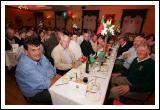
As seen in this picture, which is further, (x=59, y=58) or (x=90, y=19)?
(x=90, y=19)

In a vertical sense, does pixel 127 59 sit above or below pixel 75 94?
above

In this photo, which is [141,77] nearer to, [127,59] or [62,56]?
[127,59]

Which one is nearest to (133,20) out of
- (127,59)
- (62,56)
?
(127,59)

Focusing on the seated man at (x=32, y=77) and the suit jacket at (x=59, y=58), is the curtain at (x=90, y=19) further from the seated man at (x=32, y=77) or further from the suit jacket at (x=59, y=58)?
the seated man at (x=32, y=77)

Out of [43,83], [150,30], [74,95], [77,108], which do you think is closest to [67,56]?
[43,83]

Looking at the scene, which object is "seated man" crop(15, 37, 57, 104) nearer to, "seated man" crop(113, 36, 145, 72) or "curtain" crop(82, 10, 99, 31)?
"seated man" crop(113, 36, 145, 72)

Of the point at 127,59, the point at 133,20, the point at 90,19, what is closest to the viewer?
the point at 127,59

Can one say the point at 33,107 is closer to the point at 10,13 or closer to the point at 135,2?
the point at 135,2

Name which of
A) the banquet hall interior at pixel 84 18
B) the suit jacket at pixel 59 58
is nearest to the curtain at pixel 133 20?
the banquet hall interior at pixel 84 18

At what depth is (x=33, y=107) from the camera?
1179 millimetres

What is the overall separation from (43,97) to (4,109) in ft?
1.92

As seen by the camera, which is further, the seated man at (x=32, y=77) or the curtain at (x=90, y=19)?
the curtain at (x=90, y=19)

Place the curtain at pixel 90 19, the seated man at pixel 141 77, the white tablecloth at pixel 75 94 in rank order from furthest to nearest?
the curtain at pixel 90 19
the seated man at pixel 141 77
the white tablecloth at pixel 75 94

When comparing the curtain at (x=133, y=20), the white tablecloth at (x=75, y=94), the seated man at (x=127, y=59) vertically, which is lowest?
the white tablecloth at (x=75, y=94)
